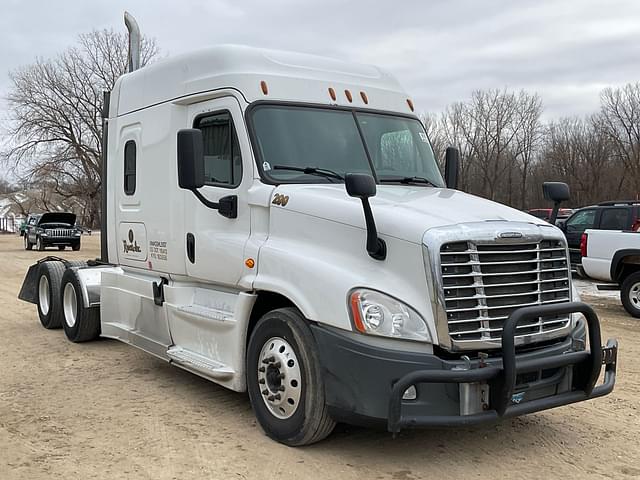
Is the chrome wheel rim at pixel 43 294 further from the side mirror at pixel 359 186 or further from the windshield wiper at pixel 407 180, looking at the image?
the side mirror at pixel 359 186

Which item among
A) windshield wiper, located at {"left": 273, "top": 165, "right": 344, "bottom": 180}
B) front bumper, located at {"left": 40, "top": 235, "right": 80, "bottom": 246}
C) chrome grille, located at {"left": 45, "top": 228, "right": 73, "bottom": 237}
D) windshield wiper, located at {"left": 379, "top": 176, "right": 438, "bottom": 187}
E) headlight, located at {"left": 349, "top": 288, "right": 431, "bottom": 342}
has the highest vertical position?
windshield wiper, located at {"left": 273, "top": 165, "right": 344, "bottom": 180}

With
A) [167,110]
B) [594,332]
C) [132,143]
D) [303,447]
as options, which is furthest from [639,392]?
[132,143]

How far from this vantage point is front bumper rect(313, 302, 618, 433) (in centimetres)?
405

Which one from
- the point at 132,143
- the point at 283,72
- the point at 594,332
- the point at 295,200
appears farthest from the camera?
the point at 132,143

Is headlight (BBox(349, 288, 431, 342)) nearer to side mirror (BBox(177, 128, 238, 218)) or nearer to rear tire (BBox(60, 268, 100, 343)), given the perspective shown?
side mirror (BBox(177, 128, 238, 218))

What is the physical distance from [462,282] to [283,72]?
8.34 ft

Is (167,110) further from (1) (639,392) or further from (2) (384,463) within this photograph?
(1) (639,392)

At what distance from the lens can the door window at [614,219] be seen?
554 inches

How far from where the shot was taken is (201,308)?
19.2ft

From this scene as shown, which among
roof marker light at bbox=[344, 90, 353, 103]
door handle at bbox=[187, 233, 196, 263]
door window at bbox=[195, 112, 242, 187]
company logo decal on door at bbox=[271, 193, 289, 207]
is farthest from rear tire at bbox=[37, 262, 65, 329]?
roof marker light at bbox=[344, 90, 353, 103]

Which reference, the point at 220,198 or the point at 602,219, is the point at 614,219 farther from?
the point at 220,198

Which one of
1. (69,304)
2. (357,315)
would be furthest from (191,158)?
(69,304)

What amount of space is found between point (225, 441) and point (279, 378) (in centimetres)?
65

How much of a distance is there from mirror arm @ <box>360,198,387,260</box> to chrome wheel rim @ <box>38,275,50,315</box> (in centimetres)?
653
